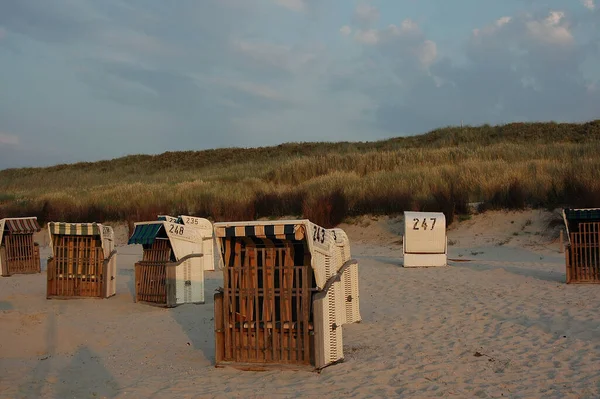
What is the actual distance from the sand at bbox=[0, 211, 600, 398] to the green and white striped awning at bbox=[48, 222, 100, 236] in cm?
138

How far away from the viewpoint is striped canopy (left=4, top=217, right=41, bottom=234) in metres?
18.6

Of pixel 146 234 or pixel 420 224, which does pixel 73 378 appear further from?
pixel 420 224

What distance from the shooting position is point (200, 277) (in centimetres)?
1330

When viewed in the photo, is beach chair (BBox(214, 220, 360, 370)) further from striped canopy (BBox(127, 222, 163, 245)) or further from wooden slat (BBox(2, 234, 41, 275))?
wooden slat (BBox(2, 234, 41, 275))

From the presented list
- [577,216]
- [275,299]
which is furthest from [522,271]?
[275,299]

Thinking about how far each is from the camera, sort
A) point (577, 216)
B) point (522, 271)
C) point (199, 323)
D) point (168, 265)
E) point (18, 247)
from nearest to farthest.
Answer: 1. point (199, 323)
2. point (168, 265)
3. point (577, 216)
4. point (522, 271)
5. point (18, 247)

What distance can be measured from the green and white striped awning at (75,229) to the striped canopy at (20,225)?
223 inches

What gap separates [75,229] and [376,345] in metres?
7.23

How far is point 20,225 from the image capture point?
61.7ft

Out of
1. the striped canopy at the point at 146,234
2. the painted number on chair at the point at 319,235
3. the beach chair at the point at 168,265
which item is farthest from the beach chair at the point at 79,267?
the painted number on chair at the point at 319,235

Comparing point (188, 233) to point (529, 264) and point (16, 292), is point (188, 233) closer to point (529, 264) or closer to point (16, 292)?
point (16, 292)

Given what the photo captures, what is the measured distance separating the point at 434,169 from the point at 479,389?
25472 mm

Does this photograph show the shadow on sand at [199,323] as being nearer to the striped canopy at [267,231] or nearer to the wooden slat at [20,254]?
the striped canopy at [267,231]

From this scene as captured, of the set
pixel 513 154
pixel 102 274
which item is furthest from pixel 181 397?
pixel 513 154
